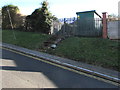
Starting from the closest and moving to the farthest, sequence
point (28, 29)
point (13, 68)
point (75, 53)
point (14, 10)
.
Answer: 1. point (13, 68)
2. point (75, 53)
3. point (28, 29)
4. point (14, 10)

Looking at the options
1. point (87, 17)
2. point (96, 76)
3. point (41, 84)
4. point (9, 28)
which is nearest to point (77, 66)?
point (96, 76)

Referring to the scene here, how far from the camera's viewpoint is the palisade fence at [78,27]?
13.8 meters

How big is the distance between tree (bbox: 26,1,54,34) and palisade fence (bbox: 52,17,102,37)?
1021 millimetres

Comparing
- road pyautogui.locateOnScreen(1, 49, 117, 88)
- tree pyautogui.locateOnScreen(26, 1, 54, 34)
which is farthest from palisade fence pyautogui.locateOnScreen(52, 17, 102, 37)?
road pyautogui.locateOnScreen(1, 49, 117, 88)

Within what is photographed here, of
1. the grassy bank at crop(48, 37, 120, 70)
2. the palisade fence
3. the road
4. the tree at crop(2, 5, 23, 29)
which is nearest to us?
the road

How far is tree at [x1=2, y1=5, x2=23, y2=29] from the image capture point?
64.1 feet

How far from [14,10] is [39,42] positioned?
9.38m

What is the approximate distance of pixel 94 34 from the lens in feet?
45.8

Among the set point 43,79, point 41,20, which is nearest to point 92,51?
point 43,79

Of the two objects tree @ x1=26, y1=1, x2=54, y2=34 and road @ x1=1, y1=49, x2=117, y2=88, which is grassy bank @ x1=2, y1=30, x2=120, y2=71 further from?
tree @ x1=26, y1=1, x2=54, y2=34

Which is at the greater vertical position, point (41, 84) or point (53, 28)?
point (53, 28)

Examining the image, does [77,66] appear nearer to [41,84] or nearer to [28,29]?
[41,84]

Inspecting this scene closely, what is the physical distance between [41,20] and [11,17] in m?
5.05

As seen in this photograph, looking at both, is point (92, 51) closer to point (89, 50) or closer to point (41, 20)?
point (89, 50)
